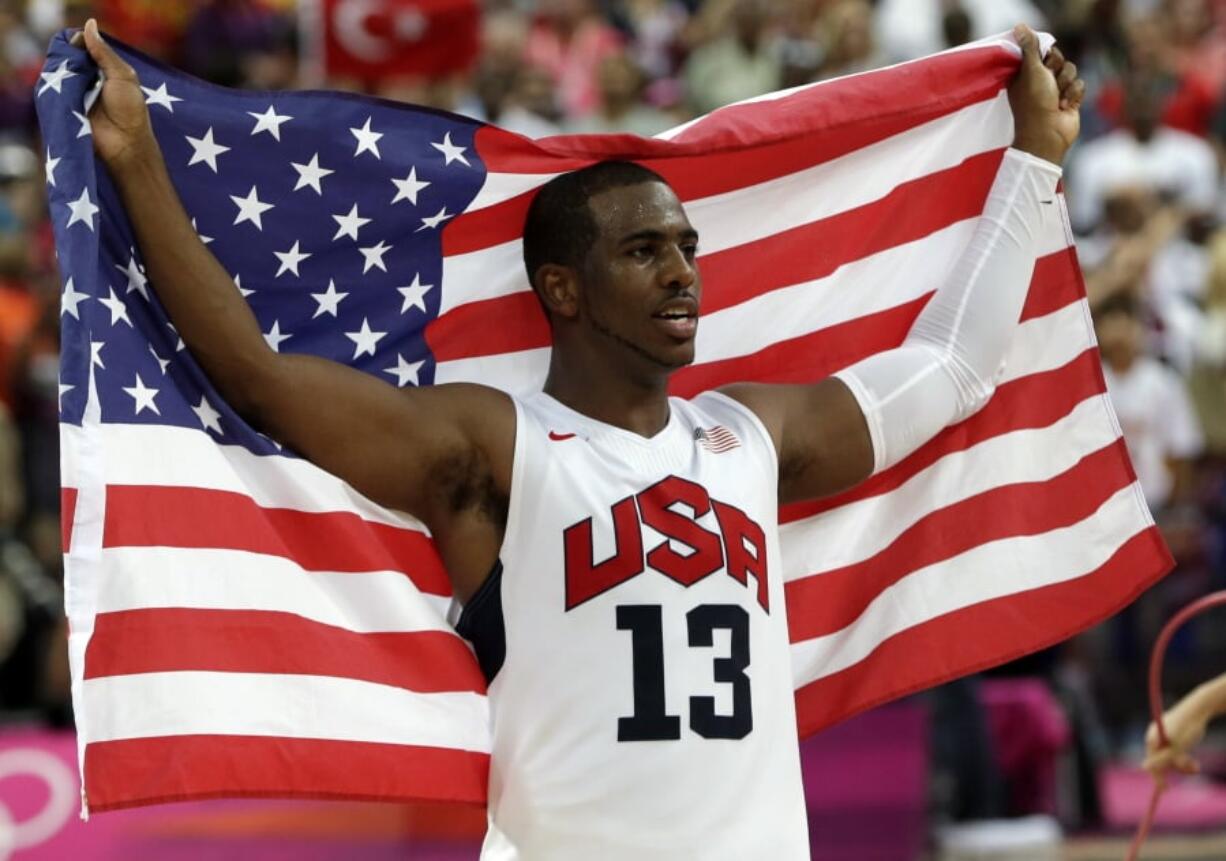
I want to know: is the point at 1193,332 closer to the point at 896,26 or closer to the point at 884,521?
the point at 896,26

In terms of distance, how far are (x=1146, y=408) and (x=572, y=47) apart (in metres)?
5.08

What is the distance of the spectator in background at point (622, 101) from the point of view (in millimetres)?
12008

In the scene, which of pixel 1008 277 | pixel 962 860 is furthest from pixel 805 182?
pixel 962 860

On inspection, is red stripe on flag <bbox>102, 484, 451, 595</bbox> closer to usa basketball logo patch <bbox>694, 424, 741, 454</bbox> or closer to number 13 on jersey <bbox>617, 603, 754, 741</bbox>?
number 13 on jersey <bbox>617, 603, 754, 741</bbox>

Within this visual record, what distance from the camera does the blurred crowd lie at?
9.80 m

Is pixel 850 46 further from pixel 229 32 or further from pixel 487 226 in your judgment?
pixel 487 226

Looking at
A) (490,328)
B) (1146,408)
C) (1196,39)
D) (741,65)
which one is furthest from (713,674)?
(1196,39)

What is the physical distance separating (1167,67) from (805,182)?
9.10 metres

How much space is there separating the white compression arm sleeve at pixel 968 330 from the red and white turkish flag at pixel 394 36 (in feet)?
22.6

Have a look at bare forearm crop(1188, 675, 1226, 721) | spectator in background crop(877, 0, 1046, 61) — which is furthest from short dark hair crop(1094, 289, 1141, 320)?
bare forearm crop(1188, 675, 1226, 721)

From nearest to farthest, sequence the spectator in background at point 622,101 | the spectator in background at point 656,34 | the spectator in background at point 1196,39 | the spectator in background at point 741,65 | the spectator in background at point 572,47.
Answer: the spectator in background at point 622,101 → the spectator in background at point 741,65 → the spectator in background at point 572,47 → the spectator in background at point 1196,39 → the spectator in background at point 656,34

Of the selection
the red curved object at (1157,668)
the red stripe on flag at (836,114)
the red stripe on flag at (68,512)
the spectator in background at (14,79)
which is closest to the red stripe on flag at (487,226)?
the red stripe on flag at (836,114)

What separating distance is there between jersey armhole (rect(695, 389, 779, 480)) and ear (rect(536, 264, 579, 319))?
1.43 feet

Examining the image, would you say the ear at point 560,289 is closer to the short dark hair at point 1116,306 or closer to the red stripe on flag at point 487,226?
the red stripe on flag at point 487,226
